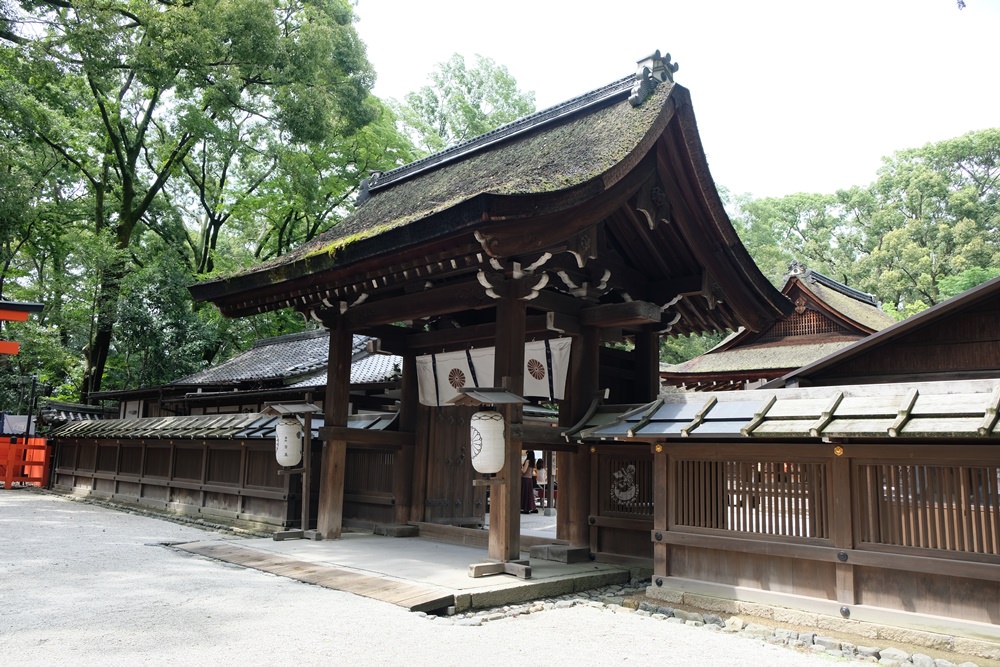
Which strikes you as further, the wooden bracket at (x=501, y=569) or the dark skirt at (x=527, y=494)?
the dark skirt at (x=527, y=494)

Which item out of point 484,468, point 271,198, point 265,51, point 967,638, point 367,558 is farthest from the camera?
point 271,198

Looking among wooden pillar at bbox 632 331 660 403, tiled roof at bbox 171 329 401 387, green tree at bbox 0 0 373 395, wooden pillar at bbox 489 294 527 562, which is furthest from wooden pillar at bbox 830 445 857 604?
green tree at bbox 0 0 373 395

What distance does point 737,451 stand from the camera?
621 cm

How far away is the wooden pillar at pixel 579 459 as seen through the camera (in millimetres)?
8172

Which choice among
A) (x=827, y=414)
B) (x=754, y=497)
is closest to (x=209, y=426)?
(x=754, y=497)

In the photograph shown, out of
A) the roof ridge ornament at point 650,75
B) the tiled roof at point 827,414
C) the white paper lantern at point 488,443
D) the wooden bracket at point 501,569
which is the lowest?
the wooden bracket at point 501,569

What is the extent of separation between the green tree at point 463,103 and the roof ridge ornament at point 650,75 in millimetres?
25025

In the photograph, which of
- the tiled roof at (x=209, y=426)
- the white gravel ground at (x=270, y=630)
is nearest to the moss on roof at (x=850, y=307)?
the tiled roof at (x=209, y=426)

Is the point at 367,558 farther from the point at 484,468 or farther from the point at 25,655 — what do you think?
the point at 25,655

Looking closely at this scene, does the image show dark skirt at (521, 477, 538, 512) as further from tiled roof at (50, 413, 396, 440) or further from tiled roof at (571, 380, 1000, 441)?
tiled roof at (571, 380, 1000, 441)

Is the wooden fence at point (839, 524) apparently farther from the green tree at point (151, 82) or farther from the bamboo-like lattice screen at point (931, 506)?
the green tree at point (151, 82)

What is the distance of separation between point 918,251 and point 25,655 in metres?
38.3

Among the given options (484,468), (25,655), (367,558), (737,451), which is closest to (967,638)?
(737,451)

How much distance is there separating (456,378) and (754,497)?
4552 mm
